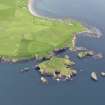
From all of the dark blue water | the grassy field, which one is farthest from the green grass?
the grassy field

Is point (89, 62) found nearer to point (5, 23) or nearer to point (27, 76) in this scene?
point (27, 76)

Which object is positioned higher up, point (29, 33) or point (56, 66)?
point (29, 33)

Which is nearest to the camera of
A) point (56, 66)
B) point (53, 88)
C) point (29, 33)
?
point (53, 88)

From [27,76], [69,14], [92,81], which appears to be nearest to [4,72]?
[27,76]

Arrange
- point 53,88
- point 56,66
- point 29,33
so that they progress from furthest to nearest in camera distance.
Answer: point 29,33, point 56,66, point 53,88

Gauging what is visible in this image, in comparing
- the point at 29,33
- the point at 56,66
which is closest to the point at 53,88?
the point at 56,66

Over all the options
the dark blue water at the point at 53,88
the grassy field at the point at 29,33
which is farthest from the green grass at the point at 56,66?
the grassy field at the point at 29,33

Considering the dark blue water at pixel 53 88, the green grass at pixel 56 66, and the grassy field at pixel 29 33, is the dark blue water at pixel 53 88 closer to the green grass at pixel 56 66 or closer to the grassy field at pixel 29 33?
the green grass at pixel 56 66

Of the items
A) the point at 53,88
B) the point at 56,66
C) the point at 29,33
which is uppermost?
the point at 29,33

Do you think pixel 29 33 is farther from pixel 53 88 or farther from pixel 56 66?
pixel 53 88
